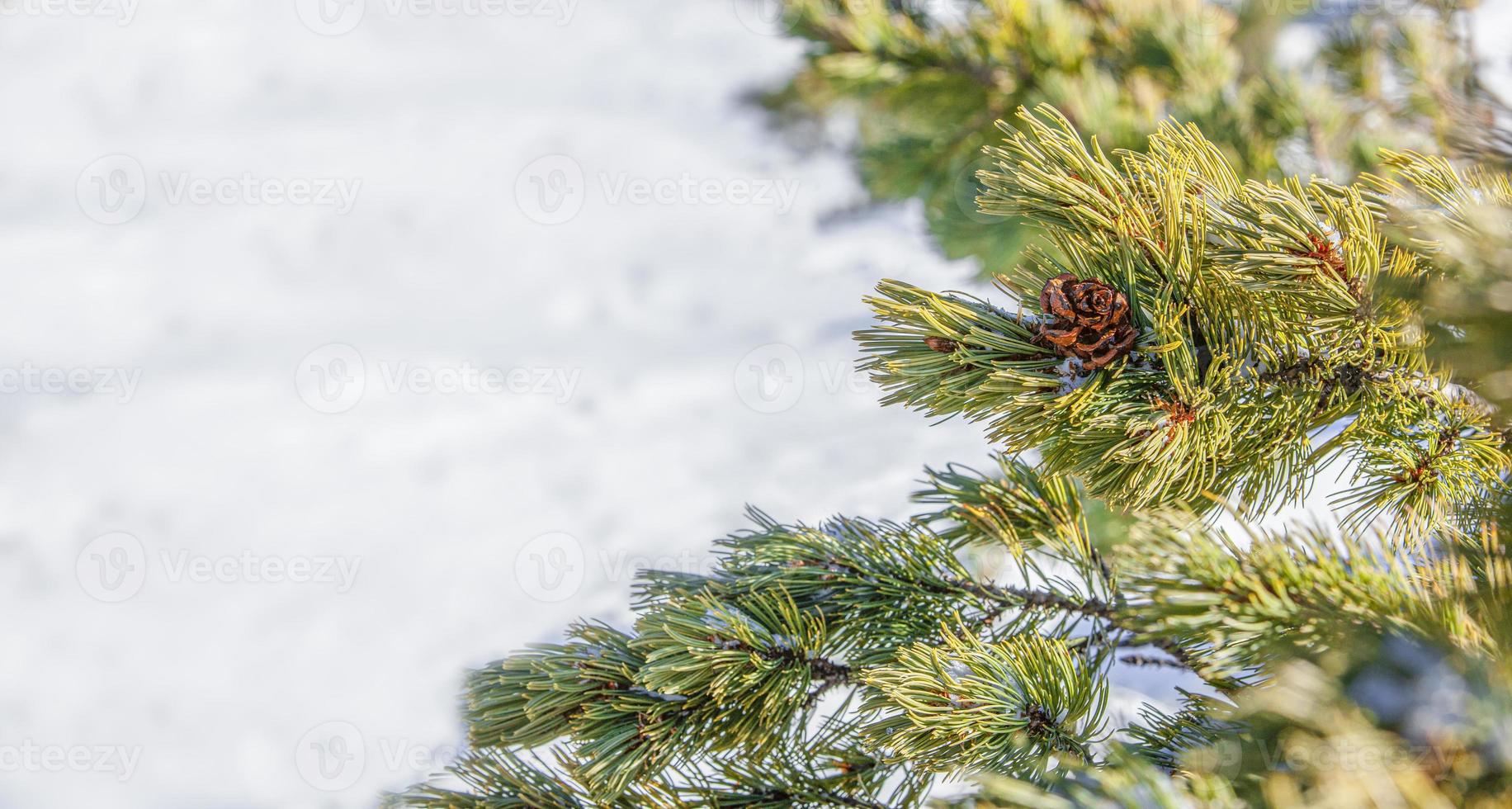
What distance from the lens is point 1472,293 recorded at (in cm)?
20

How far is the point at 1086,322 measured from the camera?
281mm

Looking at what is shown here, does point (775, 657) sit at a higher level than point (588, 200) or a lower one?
lower

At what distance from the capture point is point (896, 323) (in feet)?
0.99

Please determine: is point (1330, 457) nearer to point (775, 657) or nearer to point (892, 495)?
point (775, 657)

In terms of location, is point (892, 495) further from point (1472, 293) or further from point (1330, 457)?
point (1472, 293)

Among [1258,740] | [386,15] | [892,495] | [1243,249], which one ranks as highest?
[386,15]

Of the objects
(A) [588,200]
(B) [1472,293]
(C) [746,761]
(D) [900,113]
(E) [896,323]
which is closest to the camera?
(B) [1472,293]

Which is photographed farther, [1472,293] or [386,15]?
[386,15]

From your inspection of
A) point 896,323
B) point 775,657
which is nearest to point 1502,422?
point 896,323

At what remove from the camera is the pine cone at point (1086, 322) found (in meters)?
0.28

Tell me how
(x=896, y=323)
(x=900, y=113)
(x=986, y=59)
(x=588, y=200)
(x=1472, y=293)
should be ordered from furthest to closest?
(x=588, y=200) → (x=900, y=113) → (x=986, y=59) → (x=896, y=323) → (x=1472, y=293)

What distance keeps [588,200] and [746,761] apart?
4.74 ft

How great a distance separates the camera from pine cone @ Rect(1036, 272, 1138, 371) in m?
0.28

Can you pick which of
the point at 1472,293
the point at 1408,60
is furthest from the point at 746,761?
the point at 1408,60
